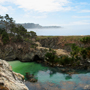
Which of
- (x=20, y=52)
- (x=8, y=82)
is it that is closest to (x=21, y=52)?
(x=20, y=52)

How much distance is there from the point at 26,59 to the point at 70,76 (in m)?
18.5

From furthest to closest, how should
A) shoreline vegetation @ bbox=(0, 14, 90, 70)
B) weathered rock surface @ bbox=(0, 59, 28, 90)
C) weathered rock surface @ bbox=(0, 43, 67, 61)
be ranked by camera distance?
weathered rock surface @ bbox=(0, 43, 67, 61)
shoreline vegetation @ bbox=(0, 14, 90, 70)
weathered rock surface @ bbox=(0, 59, 28, 90)

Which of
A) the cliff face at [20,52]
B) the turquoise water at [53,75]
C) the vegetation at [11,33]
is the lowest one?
the turquoise water at [53,75]

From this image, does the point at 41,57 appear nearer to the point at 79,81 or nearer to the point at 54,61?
the point at 54,61

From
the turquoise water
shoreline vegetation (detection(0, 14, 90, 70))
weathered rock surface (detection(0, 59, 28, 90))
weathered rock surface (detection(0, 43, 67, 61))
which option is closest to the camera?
weathered rock surface (detection(0, 59, 28, 90))

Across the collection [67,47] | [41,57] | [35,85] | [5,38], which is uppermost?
[5,38]

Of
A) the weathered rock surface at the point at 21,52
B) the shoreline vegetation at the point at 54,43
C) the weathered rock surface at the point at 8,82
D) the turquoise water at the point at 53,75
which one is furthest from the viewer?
the weathered rock surface at the point at 21,52

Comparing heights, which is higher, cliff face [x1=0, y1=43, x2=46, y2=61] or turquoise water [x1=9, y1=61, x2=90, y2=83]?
cliff face [x1=0, y1=43, x2=46, y2=61]

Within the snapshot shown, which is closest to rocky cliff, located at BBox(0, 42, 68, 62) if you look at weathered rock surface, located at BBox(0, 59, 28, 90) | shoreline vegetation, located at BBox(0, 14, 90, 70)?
shoreline vegetation, located at BBox(0, 14, 90, 70)

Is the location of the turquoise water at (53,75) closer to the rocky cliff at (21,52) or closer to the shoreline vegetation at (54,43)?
the shoreline vegetation at (54,43)

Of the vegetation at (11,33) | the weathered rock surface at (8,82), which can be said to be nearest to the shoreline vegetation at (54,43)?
the vegetation at (11,33)

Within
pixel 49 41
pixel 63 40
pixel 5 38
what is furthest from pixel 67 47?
pixel 5 38

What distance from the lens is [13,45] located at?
36.8 metres

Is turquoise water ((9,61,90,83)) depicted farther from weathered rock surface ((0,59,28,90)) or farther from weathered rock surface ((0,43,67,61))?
weathered rock surface ((0,59,28,90))
